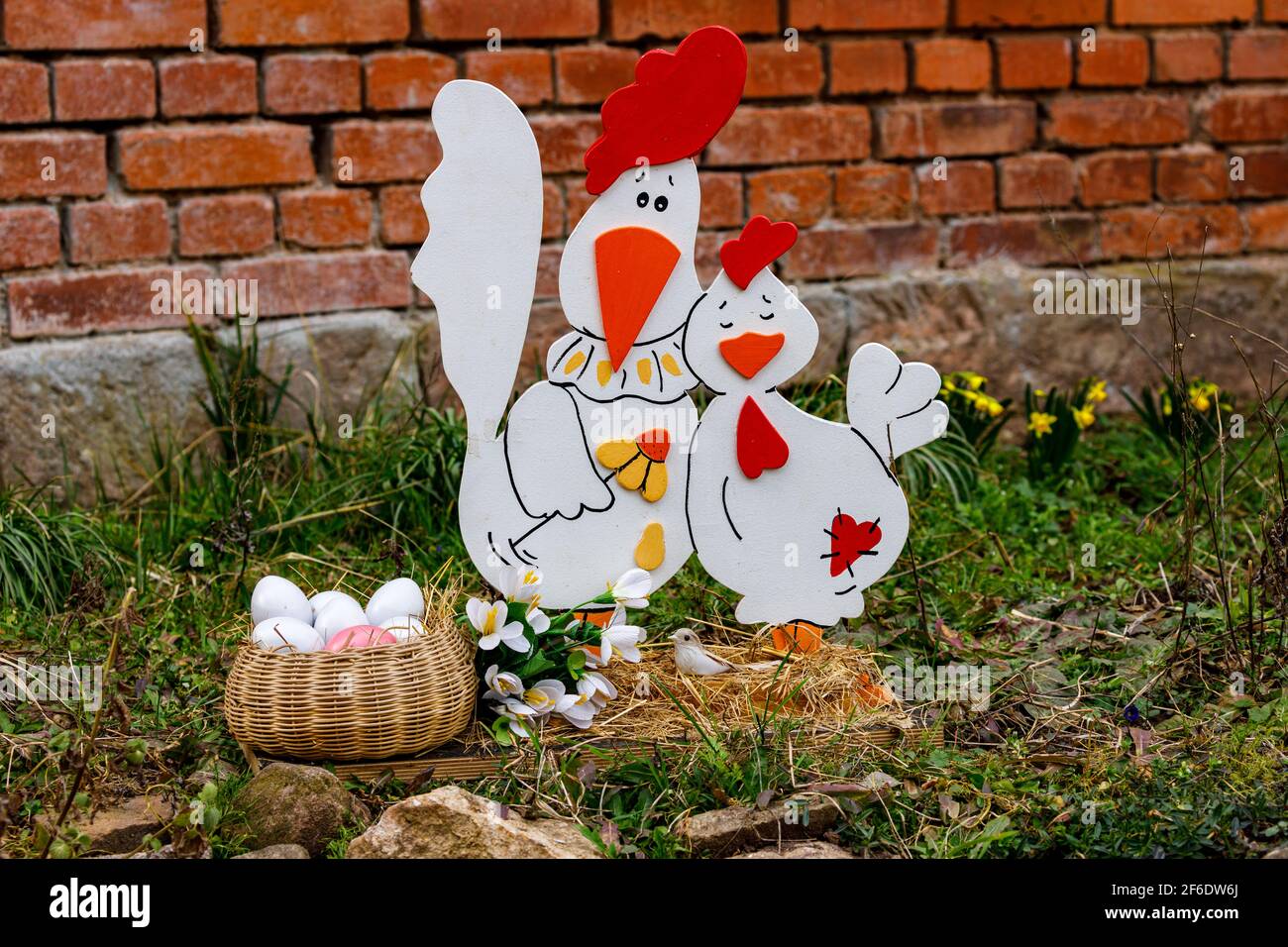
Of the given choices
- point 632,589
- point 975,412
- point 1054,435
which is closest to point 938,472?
point 975,412

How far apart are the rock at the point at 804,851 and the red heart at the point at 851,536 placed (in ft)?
2.14

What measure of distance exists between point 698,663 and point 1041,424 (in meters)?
1.61

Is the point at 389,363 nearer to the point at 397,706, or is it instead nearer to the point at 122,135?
the point at 122,135

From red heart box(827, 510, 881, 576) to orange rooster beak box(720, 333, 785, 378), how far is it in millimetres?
330

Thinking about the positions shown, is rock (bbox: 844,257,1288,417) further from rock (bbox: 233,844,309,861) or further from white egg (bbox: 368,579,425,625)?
rock (bbox: 233,844,309,861)

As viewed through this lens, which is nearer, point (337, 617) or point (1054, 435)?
point (337, 617)

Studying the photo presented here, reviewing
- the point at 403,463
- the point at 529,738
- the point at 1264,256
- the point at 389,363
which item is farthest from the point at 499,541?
the point at 1264,256

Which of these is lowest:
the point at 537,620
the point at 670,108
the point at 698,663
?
the point at 698,663

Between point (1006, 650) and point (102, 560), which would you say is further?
point (102, 560)

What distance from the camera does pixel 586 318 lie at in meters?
2.46

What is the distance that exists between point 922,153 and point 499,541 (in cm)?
208

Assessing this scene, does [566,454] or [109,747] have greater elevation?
[566,454]

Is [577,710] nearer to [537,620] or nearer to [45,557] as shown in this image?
[537,620]

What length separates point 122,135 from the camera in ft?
11.1
